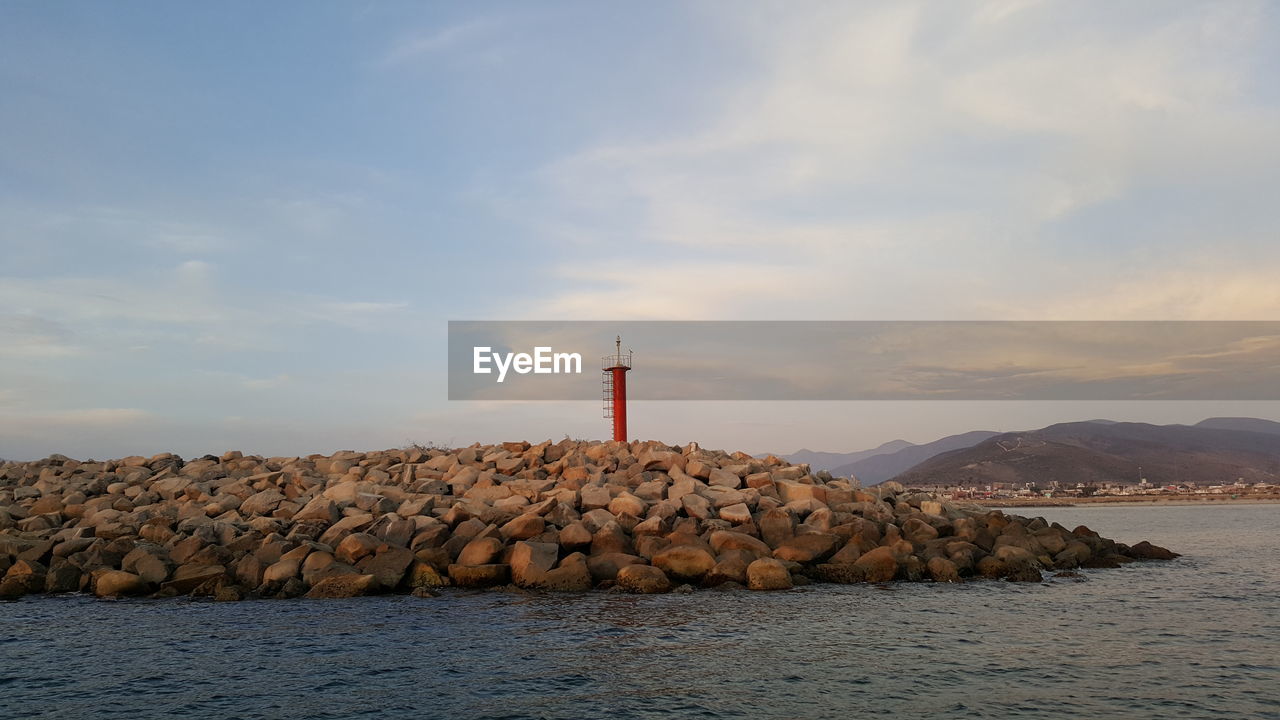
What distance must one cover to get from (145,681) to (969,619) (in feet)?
42.6

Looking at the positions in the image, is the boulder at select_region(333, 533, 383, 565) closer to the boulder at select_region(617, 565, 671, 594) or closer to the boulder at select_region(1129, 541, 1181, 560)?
the boulder at select_region(617, 565, 671, 594)

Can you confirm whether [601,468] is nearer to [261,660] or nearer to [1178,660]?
[261,660]

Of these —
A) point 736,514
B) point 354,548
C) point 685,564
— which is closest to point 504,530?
point 354,548

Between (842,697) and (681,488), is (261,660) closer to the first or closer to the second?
(842,697)

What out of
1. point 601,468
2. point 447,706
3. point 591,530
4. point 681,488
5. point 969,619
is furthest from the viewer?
point 601,468

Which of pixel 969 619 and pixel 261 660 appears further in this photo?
pixel 969 619

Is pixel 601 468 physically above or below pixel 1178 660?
above

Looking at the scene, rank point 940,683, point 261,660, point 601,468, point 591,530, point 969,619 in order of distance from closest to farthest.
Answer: point 940,683, point 261,660, point 969,619, point 591,530, point 601,468

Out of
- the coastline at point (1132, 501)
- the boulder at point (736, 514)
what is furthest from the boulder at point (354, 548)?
the coastline at point (1132, 501)

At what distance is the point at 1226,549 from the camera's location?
31.9m

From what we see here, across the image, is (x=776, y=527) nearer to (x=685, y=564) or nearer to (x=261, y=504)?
(x=685, y=564)

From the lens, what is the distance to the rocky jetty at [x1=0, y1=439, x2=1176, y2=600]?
61.2 ft

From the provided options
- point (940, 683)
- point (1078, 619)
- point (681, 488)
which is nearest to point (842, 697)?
point (940, 683)

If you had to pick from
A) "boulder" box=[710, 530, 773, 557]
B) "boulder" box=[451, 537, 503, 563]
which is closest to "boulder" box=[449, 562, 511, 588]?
"boulder" box=[451, 537, 503, 563]
